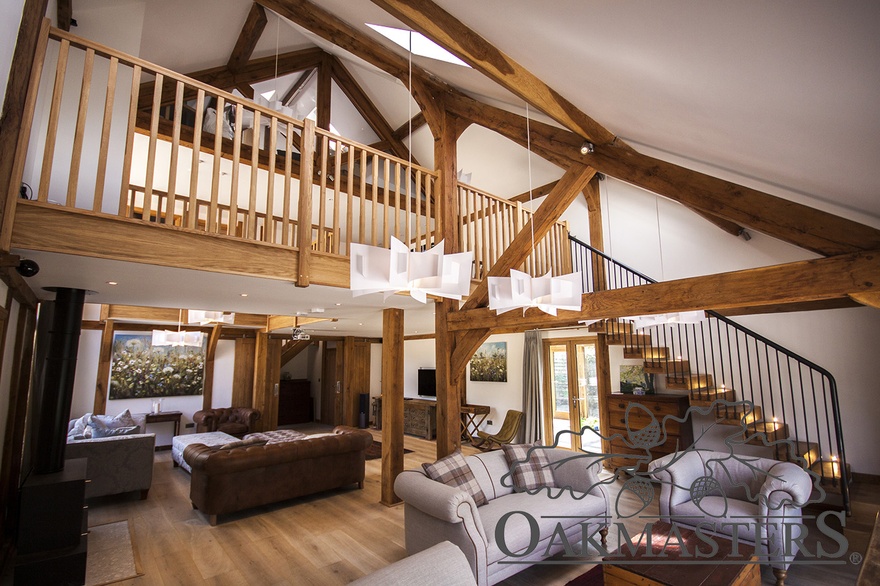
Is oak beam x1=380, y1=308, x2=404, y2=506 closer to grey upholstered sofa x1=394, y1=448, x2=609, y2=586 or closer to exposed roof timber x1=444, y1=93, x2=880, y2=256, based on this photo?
grey upholstered sofa x1=394, y1=448, x2=609, y2=586

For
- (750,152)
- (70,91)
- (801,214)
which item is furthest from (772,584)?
(70,91)

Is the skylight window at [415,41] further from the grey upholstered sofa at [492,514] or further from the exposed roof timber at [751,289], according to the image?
the grey upholstered sofa at [492,514]

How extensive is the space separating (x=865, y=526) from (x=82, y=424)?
30.6 feet

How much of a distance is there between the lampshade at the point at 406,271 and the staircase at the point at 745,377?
389 cm

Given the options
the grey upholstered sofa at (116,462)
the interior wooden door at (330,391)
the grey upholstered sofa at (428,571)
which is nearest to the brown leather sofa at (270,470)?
the grey upholstered sofa at (116,462)

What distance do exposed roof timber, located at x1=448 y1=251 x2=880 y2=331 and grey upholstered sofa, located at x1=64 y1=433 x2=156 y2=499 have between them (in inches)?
199

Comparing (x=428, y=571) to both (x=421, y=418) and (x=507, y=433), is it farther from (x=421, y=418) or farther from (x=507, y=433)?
(x=421, y=418)

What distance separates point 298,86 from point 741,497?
854 cm

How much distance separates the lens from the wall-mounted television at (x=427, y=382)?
9898mm

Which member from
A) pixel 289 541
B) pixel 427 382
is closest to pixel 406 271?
pixel 289 541

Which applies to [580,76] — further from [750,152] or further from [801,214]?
[801,214]

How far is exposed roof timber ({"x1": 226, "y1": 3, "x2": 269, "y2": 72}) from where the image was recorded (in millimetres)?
5502

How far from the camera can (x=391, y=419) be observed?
16.6 ft

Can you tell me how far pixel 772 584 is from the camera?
10.3 ft
